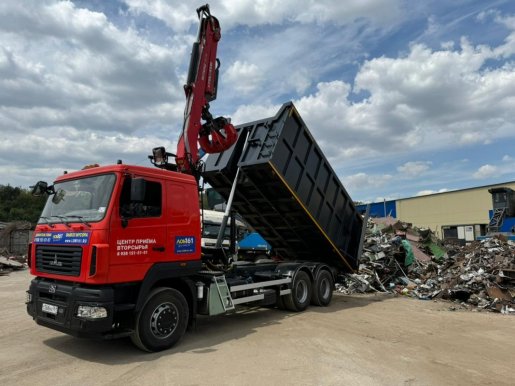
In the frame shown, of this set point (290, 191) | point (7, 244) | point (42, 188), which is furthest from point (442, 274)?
point (7, 244)

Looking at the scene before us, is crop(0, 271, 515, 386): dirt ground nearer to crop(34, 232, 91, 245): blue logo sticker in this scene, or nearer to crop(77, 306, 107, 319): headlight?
crop(77, 306, 107, 319): headlight

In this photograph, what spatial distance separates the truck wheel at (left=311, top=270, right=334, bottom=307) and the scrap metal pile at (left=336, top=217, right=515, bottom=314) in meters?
1.59

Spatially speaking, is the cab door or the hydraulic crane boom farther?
the hydraulic crane boom

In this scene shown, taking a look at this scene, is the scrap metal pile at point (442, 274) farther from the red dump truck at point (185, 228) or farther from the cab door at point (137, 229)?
the cab door at point (137, 229)

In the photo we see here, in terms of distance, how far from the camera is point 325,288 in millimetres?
10438

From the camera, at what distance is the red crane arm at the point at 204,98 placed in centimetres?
820

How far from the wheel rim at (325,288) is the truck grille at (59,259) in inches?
244

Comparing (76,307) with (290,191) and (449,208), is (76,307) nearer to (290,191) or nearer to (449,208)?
(290,191)

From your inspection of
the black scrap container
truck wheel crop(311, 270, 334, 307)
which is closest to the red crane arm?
the black scrap container

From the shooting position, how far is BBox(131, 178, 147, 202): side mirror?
5684mm

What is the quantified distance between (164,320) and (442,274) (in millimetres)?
10377

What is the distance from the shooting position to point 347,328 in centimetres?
785

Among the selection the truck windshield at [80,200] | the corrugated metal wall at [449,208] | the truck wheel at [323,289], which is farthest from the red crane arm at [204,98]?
the corrugated metal wall at [449,208]

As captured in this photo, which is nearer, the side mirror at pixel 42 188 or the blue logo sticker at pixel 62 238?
the blue logo sticker at pixel 62 238
